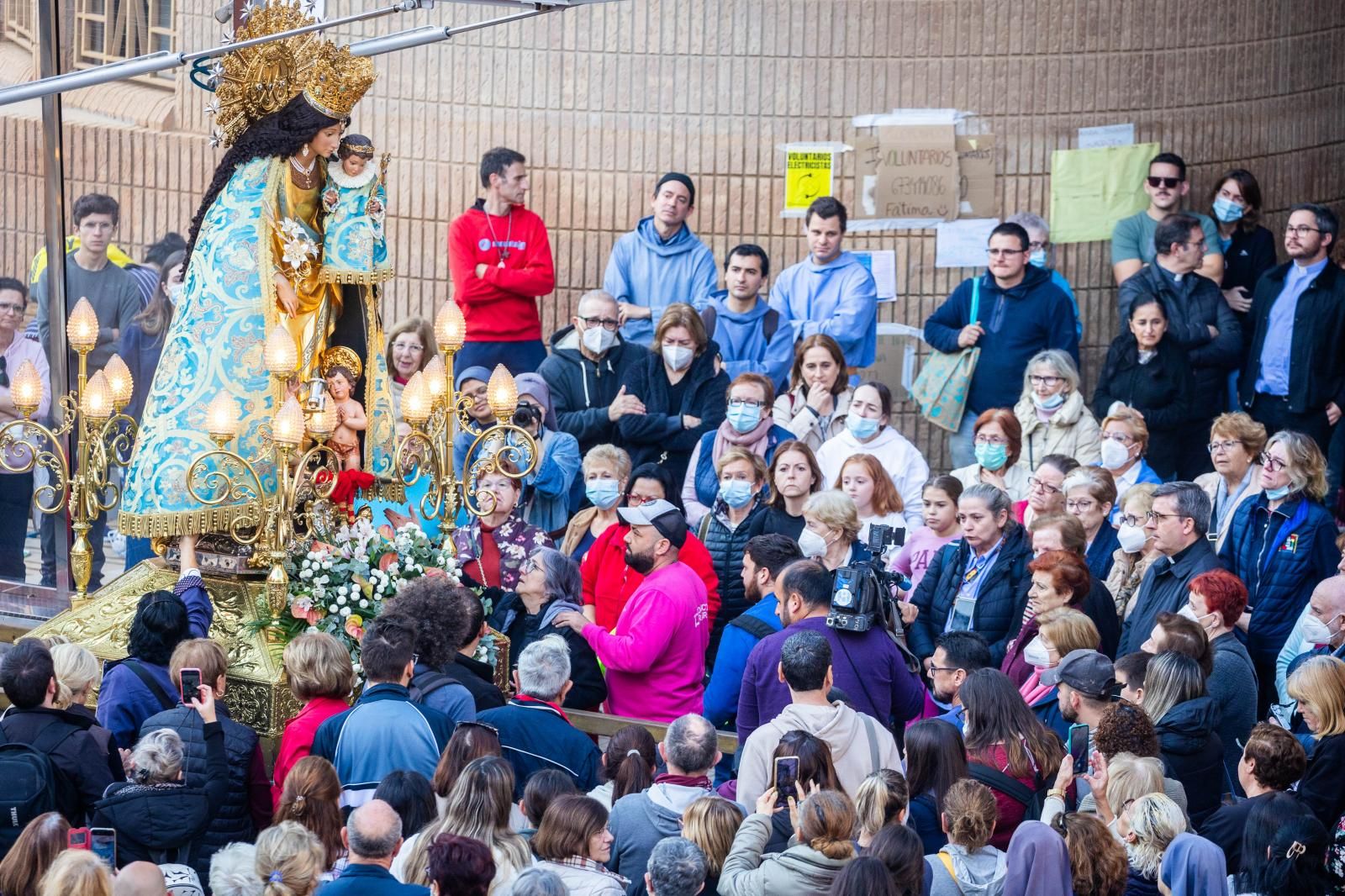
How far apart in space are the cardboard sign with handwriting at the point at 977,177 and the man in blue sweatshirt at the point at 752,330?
2115mm

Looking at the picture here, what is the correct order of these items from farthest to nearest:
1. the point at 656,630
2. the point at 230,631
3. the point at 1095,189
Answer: the point at 1095,189, the point at 656,630, the point at 230,631

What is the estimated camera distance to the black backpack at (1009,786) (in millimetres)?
7664

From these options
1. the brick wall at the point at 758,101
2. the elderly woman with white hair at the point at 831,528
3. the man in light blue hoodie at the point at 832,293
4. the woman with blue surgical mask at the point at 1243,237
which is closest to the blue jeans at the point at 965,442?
the man in light blue hoodie at the point at 832,293

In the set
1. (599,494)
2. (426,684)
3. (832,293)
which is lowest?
(426,684)

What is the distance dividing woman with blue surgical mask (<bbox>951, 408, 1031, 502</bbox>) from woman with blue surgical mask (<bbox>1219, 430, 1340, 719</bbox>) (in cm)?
135

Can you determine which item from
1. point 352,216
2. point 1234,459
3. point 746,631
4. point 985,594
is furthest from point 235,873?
point 1234,459

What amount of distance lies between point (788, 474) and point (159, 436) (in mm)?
3281

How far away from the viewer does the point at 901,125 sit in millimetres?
14562

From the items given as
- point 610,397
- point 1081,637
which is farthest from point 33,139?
point 1081,637

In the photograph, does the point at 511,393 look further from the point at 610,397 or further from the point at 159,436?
the point at 610,397

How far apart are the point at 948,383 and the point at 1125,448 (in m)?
1.95

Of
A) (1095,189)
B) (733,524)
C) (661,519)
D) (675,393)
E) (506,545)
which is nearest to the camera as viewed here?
(661,519)

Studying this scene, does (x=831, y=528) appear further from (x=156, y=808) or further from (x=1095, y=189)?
(x=1095, y=189)

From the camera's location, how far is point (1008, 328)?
1298cm
